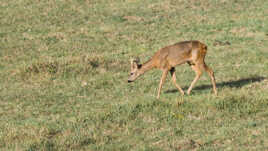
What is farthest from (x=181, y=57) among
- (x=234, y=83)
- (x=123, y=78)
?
(x=123, y=78)

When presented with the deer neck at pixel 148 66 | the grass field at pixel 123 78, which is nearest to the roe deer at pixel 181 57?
the deer neck at pixel 148 66

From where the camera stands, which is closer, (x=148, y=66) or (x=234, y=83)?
(x=148, y=66)

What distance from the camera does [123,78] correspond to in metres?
17.4

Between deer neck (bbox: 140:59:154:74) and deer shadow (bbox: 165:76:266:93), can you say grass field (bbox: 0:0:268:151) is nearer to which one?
deer shadow (bbox: 165:76:266:93)

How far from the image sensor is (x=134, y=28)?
25.7 metres

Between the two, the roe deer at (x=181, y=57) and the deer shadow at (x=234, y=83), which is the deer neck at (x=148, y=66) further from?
the deer shadow at (x=234, y=83)

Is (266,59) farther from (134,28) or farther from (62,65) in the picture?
(134,28)

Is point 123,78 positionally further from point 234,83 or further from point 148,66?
point 234,83

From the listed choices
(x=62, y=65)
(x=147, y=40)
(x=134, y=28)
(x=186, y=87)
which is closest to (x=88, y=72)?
(x=62, y=65)

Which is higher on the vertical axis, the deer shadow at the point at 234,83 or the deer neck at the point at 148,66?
the deer neck at the point at 148,66

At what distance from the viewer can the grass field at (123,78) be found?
35.4 feet

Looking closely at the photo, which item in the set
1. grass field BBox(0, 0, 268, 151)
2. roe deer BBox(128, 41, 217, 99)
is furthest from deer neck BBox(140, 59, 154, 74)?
grass field BBox(0, 0, 268, 151)

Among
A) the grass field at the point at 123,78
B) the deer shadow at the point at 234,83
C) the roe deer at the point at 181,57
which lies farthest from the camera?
the deer shadow at the point at 234,83

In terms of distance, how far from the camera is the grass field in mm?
10805
